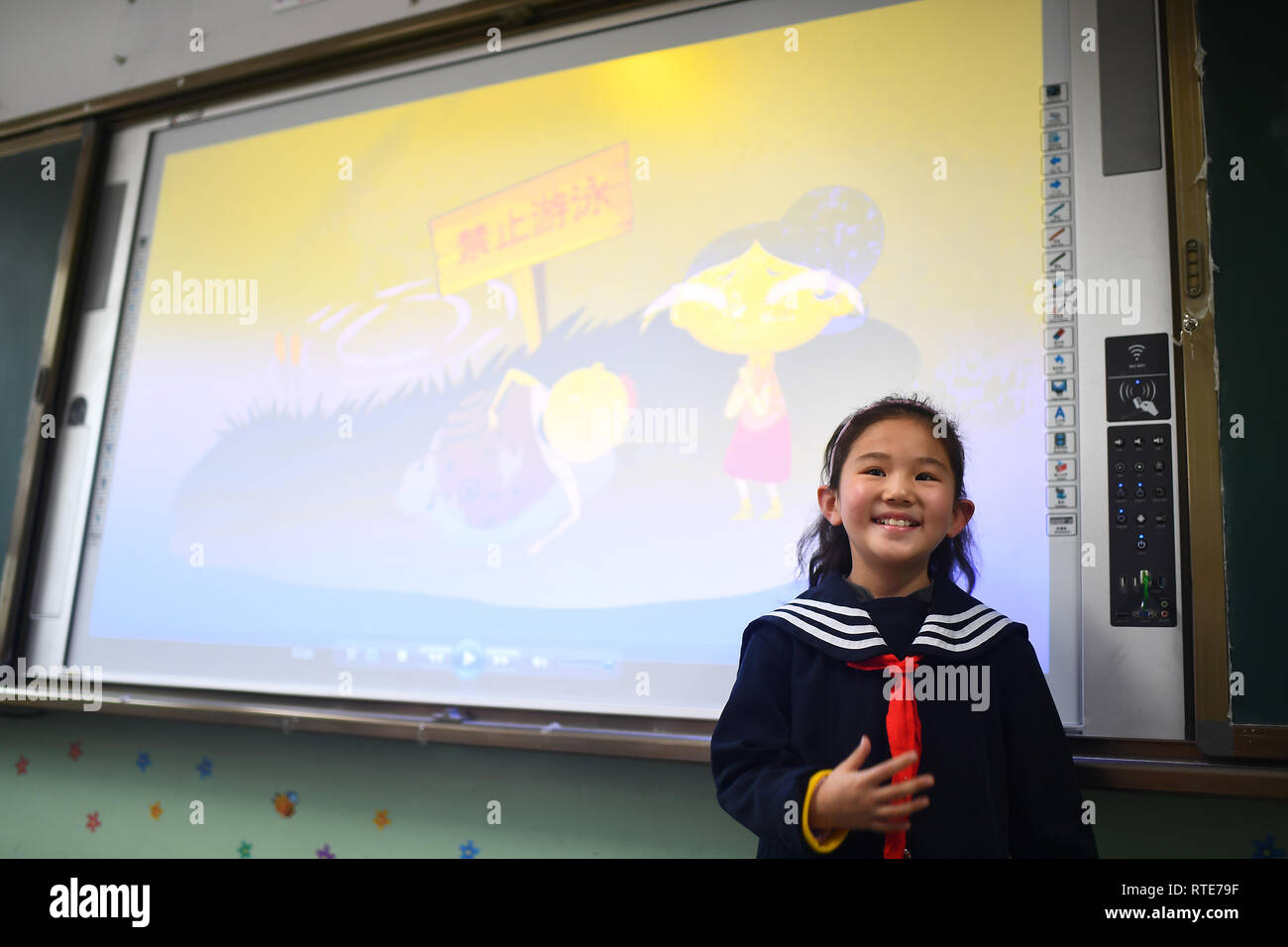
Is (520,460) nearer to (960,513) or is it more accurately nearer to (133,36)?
(960,513)

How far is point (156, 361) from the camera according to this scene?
1.91 metres

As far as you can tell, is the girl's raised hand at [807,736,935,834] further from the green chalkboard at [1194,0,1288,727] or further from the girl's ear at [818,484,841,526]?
the green chalkboard at [1194,0,1288,727]

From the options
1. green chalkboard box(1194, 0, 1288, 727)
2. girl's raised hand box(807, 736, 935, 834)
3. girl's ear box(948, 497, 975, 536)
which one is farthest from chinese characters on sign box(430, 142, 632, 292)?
girl's raised hand box(807, 736, 935, 834)

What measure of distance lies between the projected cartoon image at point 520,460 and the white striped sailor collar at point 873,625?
0.56 m

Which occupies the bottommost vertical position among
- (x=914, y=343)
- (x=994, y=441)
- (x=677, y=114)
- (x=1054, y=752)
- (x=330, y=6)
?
(x=1054, y=752)

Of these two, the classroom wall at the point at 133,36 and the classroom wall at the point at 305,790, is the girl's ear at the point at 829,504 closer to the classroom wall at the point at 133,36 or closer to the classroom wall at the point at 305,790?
the classroom wall at the point at 305,790

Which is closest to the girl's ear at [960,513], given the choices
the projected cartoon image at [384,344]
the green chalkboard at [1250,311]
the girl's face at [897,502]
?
the girl's face at [897,502]

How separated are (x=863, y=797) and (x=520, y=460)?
931 millimetres

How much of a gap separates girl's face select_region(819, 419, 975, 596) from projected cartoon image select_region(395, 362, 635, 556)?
549mm

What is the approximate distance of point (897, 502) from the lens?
3.29 ft

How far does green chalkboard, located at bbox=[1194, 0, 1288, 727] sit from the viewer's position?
1.07m
